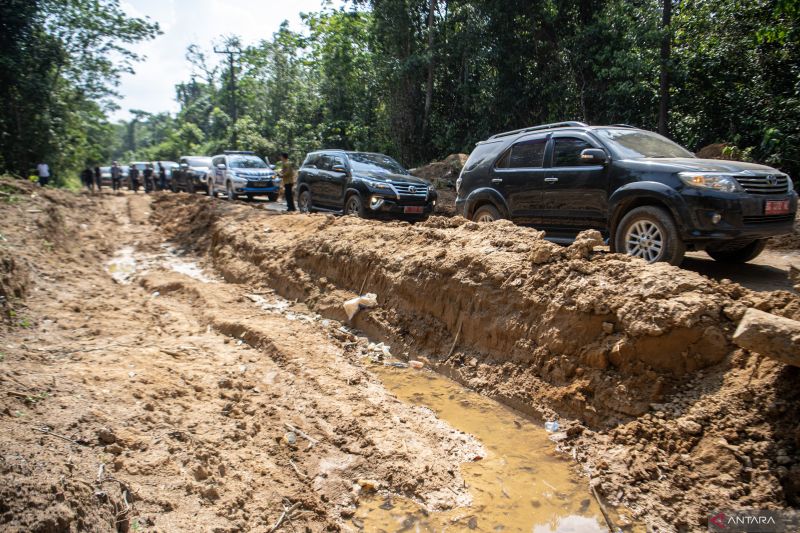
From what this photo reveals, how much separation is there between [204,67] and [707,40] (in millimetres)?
45144

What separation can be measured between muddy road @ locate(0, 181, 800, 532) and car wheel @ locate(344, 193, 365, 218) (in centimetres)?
373

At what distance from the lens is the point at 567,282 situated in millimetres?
5000

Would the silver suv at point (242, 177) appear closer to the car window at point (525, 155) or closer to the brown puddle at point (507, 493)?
the car window at point (525, 155)

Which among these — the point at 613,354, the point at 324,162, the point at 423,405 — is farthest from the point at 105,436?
the point at 324,162

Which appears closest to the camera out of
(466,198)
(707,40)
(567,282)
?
(567,282)

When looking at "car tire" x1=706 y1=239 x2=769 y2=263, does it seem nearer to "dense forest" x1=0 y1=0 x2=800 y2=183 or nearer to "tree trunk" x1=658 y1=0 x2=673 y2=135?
"dense forest" x1=0 y1=0 x2=800 y2=183

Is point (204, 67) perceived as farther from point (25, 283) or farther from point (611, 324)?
point (611, 324)

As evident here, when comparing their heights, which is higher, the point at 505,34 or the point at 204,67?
the point at 204,67

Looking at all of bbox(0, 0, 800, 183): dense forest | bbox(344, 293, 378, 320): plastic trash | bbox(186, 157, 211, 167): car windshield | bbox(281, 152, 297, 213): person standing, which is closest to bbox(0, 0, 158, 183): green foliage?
bbox(0, 0, 800, 183): dense forest

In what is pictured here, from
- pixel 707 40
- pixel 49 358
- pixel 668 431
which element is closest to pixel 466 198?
pixel 668 431

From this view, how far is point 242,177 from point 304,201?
6201mm

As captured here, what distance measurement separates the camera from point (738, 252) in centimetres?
649

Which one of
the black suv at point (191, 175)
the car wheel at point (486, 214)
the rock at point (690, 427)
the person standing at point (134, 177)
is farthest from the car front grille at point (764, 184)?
the person standing at point (134, 177)

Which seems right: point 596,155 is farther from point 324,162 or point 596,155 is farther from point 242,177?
point 242,177
